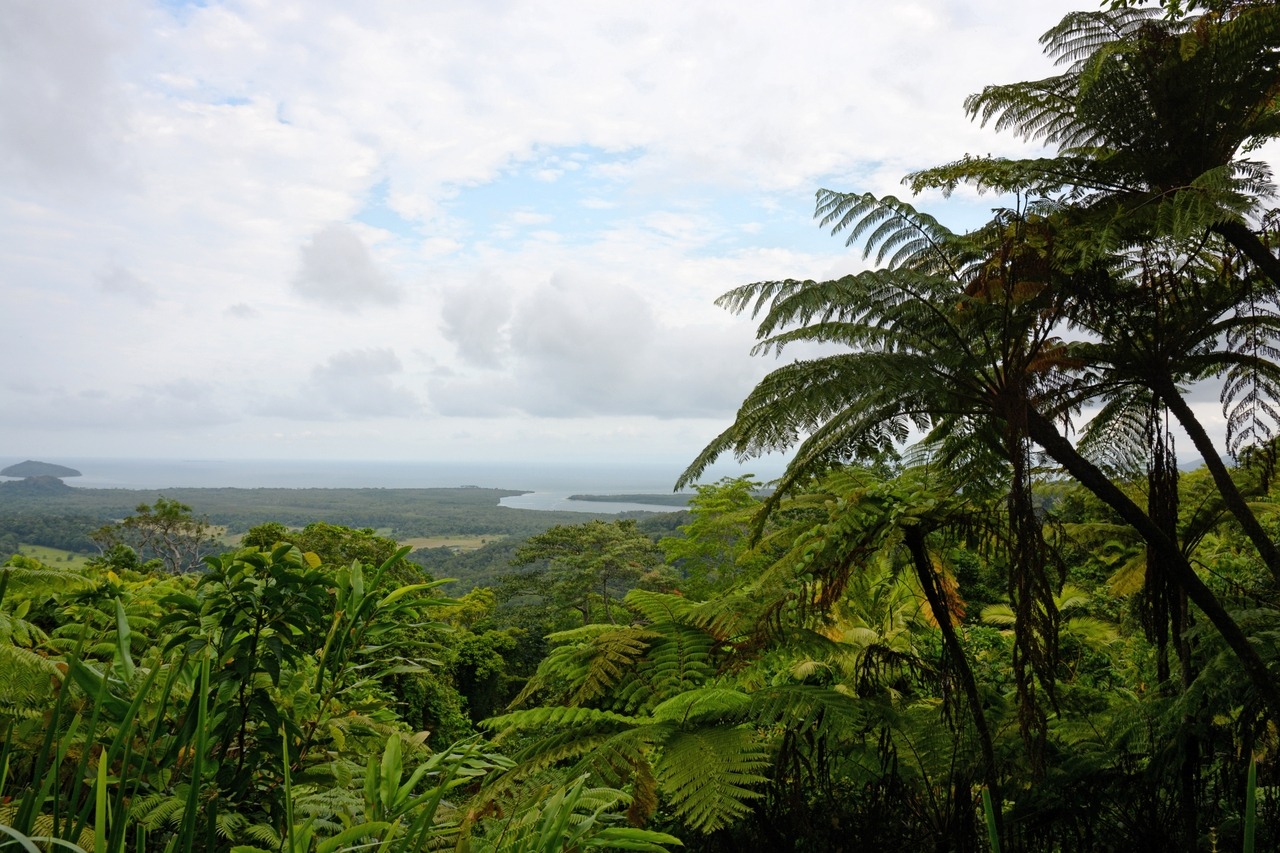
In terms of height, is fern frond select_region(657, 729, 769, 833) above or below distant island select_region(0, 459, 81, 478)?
above

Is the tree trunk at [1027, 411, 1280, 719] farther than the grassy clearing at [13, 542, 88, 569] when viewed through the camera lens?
No

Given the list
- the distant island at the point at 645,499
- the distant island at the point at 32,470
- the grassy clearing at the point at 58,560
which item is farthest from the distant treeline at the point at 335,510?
the distant island at the point at 32,470

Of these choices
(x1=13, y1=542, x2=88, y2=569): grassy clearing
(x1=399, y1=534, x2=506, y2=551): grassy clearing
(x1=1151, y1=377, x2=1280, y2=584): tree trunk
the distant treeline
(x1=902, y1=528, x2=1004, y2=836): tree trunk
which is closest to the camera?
(x1=902, y1=528, x2=1004, y2=836): tree trunk

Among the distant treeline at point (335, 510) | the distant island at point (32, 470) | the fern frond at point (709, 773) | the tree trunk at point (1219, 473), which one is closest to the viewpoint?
the fern frond at point (709, 773)

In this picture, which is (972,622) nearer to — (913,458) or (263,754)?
(913,458)

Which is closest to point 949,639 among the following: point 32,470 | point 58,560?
point 58,560

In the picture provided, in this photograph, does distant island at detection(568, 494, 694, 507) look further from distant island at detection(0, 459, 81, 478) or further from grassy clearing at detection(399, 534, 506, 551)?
distant island at detection(0, 459, 81, 478)

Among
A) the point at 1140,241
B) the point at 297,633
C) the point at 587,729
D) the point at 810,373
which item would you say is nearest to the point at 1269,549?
the point at 1140,241

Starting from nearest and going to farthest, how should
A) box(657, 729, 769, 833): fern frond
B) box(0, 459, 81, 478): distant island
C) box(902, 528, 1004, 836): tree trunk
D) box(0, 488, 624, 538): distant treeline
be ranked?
box(657, 729, 769, 833): fern frond < box(902, 528, 1004, 836): tree trunk < box(0, 488, 624, 538): distant treeline < box(0, 459, 81, 478): distant island

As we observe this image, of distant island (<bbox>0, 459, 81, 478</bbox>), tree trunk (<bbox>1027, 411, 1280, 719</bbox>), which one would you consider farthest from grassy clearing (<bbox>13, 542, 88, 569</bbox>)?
distant island (<bbox>0, 459, 81, 478</bbox>)

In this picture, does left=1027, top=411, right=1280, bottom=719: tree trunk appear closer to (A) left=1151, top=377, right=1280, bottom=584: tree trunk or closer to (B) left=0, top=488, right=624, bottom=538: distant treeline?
(A) left=1151, top=377, right=1280, bottom=584: tree trunk

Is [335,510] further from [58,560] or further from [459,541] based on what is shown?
[58,560]

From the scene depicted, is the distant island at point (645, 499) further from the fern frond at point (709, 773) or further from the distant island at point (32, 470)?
the distant island at point (32, 470)

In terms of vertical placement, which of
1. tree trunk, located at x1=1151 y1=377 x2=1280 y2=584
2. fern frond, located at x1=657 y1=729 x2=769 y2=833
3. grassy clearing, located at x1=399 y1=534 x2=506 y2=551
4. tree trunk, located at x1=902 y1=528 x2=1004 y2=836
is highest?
tree trunk, located at x1=1151 y1=377 x2=1280 y2=584
